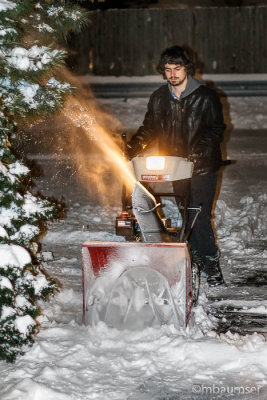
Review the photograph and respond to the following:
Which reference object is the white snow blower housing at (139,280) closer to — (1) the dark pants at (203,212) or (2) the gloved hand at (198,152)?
(2) the gloved hand at (198,152)

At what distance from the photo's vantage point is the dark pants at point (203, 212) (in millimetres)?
6609

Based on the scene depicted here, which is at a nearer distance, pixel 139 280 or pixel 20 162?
pixel 20 162

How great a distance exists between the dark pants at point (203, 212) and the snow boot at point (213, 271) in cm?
6

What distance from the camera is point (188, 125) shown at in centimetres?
652

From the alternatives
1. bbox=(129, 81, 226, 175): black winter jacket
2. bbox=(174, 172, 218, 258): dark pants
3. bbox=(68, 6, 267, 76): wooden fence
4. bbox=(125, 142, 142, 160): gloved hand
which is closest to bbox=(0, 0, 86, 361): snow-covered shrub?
bbox=(125, 142, 142, 160): gloved hand

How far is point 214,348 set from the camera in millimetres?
5059

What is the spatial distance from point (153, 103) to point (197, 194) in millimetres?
962

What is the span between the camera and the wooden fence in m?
22.0

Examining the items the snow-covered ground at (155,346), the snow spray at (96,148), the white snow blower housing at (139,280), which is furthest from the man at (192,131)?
the snow spray at (96,148)

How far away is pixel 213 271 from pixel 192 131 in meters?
1.36

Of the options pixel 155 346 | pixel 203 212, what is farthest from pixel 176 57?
pixel 155 346

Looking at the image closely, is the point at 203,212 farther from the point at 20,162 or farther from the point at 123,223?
the point at 20,162

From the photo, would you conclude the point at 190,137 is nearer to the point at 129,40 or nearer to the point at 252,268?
Result: the point at 252,268

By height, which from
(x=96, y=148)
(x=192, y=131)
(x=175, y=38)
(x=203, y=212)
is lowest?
(x=203, y=212)
